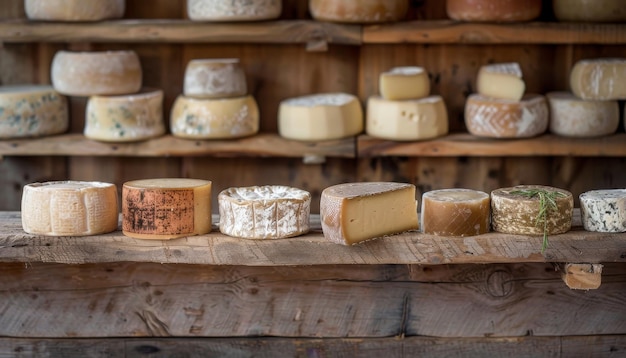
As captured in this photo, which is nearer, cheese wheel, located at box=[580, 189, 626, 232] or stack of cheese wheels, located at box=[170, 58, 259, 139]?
cheese wheel, located at box=[580, 189, 626, 232]

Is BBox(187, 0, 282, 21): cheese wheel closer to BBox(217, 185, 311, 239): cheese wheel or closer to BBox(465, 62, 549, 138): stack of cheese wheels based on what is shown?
BBox(465, 62, 549, 138): stack of cheese wheels

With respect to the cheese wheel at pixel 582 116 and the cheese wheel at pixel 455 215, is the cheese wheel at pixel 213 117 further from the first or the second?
the cheese wheel at pixel 455 215

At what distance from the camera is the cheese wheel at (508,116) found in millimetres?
2949

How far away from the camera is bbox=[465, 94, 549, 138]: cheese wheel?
295cm

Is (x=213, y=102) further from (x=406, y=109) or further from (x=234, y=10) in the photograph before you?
(x=406, y=109)

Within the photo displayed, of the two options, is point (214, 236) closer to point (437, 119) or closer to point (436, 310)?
point (436, 310)

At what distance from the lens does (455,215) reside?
1.90m

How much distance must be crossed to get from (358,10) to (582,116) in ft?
2.67

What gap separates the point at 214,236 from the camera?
1.93 metres

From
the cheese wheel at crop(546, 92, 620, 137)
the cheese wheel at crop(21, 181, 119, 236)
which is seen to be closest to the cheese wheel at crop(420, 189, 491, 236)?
the cheese wheel at crop(21, 181, 119, 236)

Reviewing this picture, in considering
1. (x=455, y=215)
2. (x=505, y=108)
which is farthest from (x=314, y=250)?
(x=505, y=108)

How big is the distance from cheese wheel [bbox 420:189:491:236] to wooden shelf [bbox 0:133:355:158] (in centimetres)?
113

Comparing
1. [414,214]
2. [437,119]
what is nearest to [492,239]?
[414,214]

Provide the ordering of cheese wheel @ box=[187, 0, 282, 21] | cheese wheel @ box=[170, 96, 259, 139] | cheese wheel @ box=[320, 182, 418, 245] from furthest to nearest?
cheese wheel @ box=[170, 96, 259, 139] < cheese wheel @ box=[187, 0, 282, 21] < cheese wheel @ box=[320, 182, 418, 245]
